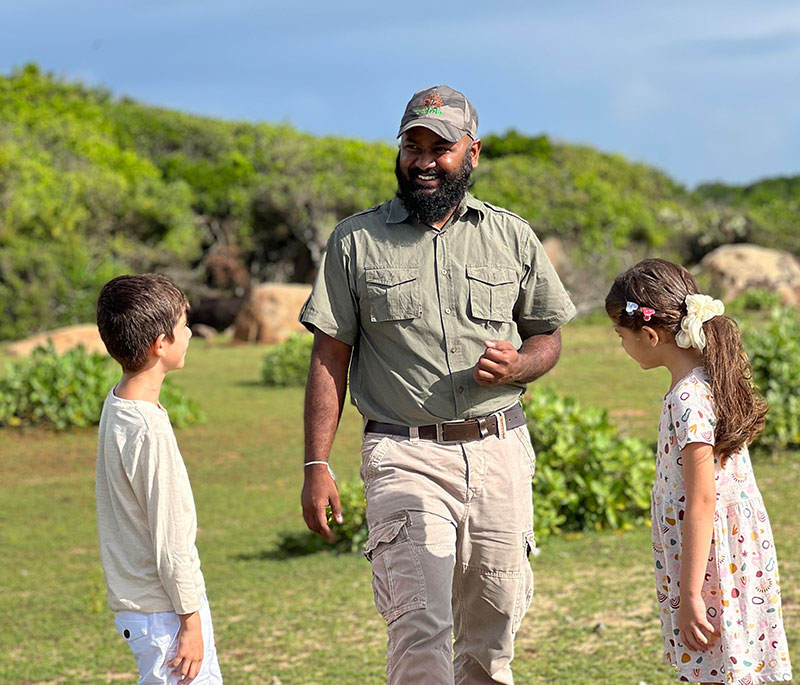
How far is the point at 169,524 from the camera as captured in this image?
2773 mm

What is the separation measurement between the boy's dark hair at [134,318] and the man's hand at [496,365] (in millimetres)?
862

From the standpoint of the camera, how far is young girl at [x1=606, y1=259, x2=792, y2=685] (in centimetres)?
286

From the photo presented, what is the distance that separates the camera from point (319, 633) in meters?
4.97

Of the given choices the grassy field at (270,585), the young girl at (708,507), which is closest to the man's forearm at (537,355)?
the young girl at (708,507)

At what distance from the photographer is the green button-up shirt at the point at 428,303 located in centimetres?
330

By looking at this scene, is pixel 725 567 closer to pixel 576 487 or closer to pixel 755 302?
pixel 576 487

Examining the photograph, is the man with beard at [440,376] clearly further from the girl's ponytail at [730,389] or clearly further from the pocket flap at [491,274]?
the girl's ponytail at [730,389]

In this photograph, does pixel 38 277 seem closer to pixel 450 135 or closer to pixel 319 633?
pixel 319 633

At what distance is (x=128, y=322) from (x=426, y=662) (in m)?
1.19

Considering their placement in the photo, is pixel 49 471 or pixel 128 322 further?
pixel 49 471

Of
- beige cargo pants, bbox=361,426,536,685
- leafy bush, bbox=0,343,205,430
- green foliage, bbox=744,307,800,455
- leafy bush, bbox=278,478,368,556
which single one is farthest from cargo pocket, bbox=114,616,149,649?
leafy bush, bbox=0,343,205,430

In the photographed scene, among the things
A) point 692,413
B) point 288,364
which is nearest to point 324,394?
point 692,413

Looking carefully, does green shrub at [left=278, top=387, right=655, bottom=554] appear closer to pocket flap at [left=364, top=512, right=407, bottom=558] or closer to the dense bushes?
pocket flap at [left=364, top=512, right=407, bottom=558]

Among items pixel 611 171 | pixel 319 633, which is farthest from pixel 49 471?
pixel 611 171
